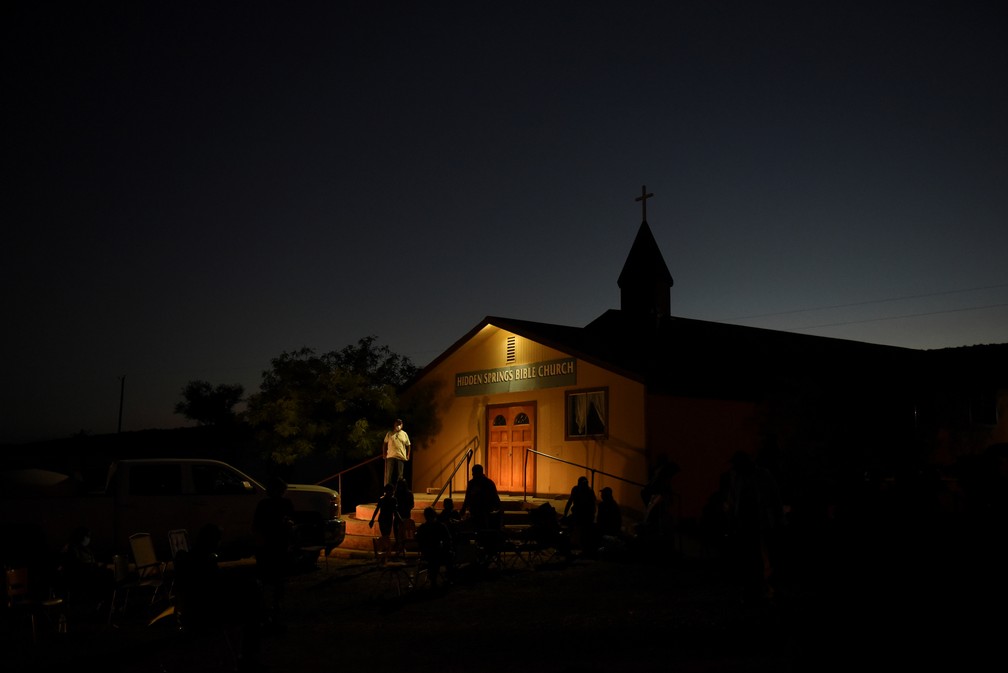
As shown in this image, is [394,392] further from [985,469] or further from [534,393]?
[985,469]

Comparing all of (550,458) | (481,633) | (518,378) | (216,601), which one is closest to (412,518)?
(550,458)

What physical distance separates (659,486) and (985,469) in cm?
718

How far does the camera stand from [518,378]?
20.0 meters

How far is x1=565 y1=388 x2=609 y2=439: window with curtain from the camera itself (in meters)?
18.1

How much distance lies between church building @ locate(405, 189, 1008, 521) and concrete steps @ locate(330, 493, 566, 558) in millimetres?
811

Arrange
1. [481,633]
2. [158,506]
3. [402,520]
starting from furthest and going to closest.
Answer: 1. [158,506]
2. [402,520]
3. [481,633]

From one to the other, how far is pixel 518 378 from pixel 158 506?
892 cm

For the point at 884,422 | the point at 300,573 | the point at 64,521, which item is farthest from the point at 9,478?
the point at 884,422

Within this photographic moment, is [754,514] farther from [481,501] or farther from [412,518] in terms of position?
[412,518]

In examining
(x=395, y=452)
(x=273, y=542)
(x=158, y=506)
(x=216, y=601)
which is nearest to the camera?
(x=216, y=601)

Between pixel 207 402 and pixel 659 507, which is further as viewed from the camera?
pixel 207 402

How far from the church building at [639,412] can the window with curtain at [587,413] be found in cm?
3

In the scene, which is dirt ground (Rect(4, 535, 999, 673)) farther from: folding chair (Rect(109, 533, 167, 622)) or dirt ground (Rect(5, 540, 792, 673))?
folding chair (Rect(109, 533, 167, 622))

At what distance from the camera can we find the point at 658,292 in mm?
25125
